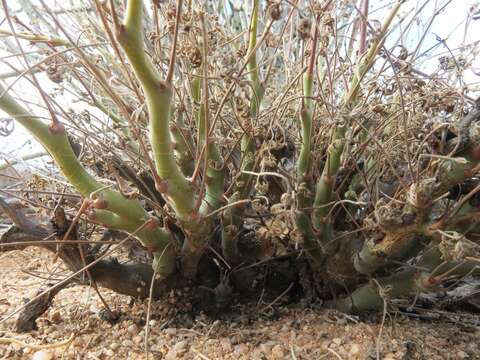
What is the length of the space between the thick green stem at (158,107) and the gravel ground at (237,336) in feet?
1.17

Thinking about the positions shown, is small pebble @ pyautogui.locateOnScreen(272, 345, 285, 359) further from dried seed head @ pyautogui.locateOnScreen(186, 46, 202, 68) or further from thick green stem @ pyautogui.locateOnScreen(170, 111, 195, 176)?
dried seed head @ pyautogui.locateOnScreen(186, 46, 202, 68)

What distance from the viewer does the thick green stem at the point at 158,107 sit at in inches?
24.4

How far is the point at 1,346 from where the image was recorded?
→ 3.34 ft

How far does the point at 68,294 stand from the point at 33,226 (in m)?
0.53

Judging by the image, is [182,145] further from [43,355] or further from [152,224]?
[43,355]

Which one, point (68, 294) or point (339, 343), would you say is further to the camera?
point (68, 294)

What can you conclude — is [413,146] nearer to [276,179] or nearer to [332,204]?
[332,204]

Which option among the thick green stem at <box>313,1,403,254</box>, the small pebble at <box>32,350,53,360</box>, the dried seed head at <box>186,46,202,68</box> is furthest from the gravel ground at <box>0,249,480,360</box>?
the dried seed head at <box>186,46,202,68</box>

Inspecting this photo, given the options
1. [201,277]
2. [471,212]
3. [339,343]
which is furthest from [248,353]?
[471,212]

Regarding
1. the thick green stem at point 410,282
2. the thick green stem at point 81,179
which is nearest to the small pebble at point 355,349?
the thick green stem at point 410,282

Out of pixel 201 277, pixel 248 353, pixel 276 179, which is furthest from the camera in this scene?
pixel 201 277

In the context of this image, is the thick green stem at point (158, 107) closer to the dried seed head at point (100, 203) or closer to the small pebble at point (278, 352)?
the dried seed head at point (100, 203)

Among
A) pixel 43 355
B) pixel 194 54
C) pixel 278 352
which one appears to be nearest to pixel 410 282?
pixel 278 352

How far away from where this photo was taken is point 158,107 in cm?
73
